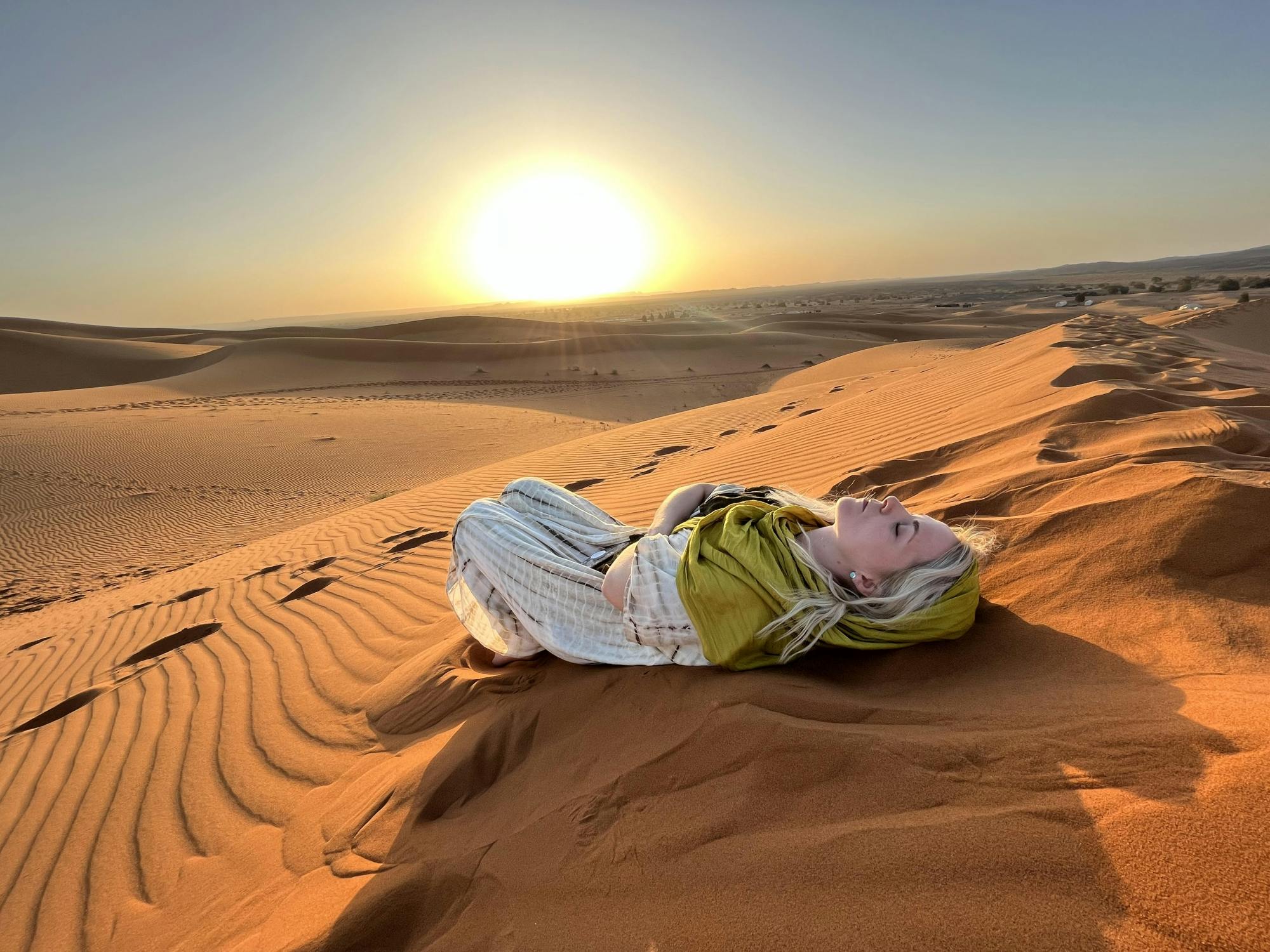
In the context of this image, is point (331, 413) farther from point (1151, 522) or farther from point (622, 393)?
point (1151, 522)

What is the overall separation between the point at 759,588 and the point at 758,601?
40 millimetres

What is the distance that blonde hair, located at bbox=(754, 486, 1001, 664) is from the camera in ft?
6.19

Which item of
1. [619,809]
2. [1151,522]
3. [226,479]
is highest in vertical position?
[1151,522]

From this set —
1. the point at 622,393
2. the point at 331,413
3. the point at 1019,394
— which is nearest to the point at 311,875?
the point at 1019,394

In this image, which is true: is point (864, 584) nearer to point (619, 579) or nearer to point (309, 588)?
point (619, 579)

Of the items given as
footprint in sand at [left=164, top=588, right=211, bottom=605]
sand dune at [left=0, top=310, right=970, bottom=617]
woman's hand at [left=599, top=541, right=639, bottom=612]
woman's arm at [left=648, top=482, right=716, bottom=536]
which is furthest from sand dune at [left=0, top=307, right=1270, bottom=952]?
sand dune at [left=0, top=310, right=970, bottom=617]

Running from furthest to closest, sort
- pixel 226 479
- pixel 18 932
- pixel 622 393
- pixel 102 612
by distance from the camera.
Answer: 1. pixel 622 393
2. pixel 226 479
3. pixel 102 612
4. pixel 18 932

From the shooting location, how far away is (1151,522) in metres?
2.13

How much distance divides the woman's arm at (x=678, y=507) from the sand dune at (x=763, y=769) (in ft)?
1.88

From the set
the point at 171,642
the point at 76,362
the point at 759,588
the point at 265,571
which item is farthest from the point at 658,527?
the point at 76,362

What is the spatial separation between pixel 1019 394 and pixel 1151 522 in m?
2.83

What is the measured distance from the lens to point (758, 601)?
1.91m

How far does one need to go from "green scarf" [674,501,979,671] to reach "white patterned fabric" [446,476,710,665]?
0.30 ft

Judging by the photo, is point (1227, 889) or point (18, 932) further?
point (18, 932)
